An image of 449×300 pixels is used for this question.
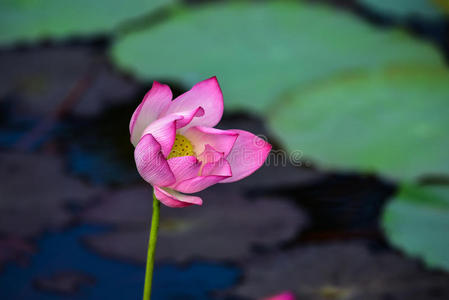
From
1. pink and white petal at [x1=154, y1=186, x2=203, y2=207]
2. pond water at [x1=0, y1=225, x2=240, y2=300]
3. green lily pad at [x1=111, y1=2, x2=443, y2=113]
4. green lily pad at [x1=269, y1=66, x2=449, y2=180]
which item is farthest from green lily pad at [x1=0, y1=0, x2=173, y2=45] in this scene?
pink and white petal at [x1=154, y1=186, x2=203, y2=207]

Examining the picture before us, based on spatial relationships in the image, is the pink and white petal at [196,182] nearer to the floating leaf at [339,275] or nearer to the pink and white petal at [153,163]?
the pink and white petal at [153,163]

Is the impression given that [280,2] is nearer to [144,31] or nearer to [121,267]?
[144,31]

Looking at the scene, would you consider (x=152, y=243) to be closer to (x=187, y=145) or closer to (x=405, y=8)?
(x=187, y=145)

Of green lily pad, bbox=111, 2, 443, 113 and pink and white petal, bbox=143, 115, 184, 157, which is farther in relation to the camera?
A: green lily pad, bbox=111, 2, 443, 113

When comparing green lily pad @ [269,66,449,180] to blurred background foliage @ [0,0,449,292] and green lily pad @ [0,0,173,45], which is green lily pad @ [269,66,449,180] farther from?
green lily pad @ [0,0,173,45]

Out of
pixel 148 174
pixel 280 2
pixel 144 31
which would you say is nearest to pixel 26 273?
pixel 148 174
